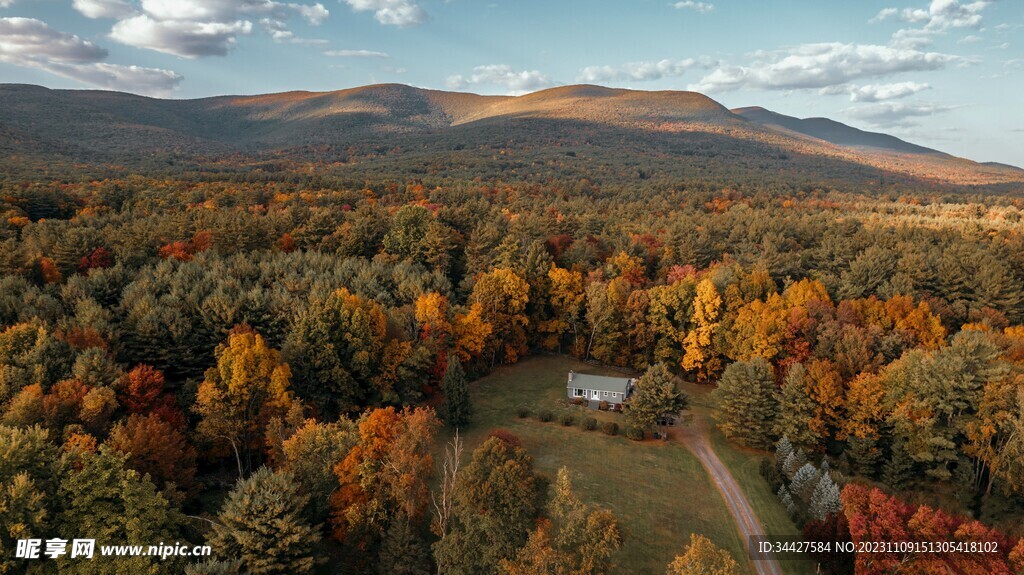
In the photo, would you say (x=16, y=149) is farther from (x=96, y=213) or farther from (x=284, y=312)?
(x=284, y=312)

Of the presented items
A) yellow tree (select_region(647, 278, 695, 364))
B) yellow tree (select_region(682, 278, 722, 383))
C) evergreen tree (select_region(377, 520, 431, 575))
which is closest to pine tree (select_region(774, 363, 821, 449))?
yellow tree (select_region(682, 278, 722, 383))

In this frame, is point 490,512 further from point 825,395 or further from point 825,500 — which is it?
point 825,395

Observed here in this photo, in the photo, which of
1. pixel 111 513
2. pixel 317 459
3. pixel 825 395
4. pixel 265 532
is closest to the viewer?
pixel 265 532

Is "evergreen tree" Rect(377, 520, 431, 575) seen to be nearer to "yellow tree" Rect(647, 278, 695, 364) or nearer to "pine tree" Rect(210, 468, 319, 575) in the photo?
"pine tree" Rect(210, 468, 319, 575)

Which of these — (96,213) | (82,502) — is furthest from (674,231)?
(96,213)

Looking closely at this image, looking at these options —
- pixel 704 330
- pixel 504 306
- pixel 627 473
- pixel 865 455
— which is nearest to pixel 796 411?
pixel 865 455

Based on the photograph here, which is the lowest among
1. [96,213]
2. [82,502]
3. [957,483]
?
[957,483]
